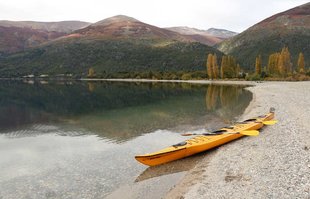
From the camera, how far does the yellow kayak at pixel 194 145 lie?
53.8 ft

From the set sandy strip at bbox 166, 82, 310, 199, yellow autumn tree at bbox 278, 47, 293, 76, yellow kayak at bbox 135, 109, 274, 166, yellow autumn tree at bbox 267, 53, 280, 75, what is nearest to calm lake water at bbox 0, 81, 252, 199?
yellow kayak at bbox 135, 109, 274, 166

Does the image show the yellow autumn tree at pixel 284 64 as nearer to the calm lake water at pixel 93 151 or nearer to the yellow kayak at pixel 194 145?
the calm lake water at pixel 93 151

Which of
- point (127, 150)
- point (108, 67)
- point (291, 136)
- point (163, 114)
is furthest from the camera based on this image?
point (108, 67)

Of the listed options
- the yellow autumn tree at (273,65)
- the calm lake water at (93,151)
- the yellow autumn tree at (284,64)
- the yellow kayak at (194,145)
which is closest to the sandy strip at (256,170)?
the yellow kayak at (194,145)

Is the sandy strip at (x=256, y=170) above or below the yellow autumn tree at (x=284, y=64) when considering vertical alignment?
below

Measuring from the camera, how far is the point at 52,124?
1342 inches

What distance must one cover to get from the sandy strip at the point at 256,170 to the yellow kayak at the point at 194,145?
21.1 inches

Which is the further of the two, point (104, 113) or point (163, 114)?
point (104, 113)

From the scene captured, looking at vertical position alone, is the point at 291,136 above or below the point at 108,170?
above

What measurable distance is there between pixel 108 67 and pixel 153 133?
176 meters

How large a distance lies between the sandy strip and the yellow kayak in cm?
54

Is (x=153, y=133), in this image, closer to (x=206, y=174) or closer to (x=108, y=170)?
(x=108, y=170)

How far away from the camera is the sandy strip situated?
11266 millimetres

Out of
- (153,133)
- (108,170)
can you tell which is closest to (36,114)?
(153,133)
